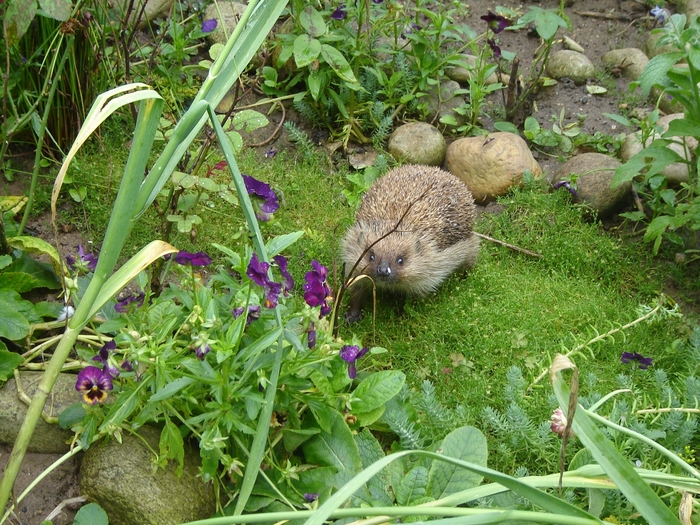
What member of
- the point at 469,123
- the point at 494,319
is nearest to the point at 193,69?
the point at 469,123

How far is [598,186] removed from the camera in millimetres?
4848

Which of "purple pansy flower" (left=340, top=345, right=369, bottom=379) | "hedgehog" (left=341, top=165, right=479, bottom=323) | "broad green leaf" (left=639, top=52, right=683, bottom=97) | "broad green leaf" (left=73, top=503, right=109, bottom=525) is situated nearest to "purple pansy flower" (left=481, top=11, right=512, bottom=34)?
"hedgehog" (left=341, top=165, right=479, bottom=323)

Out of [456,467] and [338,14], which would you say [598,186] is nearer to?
[338,14]

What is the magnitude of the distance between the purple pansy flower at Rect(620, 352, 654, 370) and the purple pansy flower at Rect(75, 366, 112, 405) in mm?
2632

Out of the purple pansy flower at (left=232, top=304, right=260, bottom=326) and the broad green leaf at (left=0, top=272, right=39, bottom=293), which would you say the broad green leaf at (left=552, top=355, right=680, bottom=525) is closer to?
the purple pansy flower at (left=232, top=304, right=260, bottom=326)

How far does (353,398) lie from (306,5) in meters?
3.48

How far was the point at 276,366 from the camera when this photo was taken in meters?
2.13

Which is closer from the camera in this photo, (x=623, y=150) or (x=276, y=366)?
(x=276, y=366)

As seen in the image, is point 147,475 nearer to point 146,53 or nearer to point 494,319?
point 494,319

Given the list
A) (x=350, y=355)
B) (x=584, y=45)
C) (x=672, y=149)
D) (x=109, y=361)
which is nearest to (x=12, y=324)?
(x=109, y=361)

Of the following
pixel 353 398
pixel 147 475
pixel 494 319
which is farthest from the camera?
pixel 494 319

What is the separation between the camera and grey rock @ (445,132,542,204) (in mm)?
5066

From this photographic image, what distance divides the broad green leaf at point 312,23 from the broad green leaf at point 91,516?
3.61 metres

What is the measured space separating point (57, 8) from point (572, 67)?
4.54 meters
